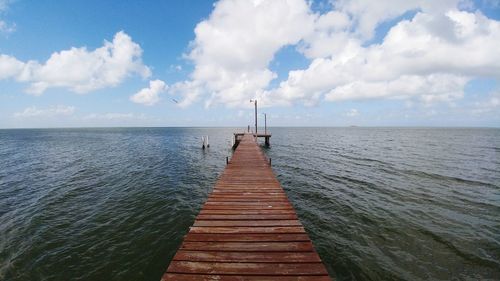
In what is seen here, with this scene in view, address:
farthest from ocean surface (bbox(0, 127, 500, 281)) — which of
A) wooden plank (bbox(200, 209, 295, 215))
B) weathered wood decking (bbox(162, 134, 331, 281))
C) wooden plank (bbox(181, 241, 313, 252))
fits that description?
wooden plank (bbox(181, 241, 313, 252))

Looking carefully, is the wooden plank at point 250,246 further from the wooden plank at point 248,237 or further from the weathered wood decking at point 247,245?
the wooden plank at point 248,237

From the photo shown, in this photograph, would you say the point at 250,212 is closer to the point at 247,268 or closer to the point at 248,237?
the point at 248,237

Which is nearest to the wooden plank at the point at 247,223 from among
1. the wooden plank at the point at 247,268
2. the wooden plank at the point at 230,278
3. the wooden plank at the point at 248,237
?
the wooden plank at the point at 248,237

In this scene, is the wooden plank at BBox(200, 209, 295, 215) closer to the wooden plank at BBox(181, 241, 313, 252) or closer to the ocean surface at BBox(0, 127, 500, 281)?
the wooden plank at BBox(181, 241, 313, 252)

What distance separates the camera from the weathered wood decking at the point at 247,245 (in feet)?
13.5

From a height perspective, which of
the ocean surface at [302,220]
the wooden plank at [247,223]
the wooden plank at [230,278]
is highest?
the wooden plank at [247,223]

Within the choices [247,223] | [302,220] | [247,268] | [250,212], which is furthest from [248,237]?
[302,220]

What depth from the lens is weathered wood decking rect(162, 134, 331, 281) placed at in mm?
4102

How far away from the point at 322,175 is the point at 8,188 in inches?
883

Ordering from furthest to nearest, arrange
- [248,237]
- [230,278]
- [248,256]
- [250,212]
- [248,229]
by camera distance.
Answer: [250,212] < [248,229] < [248,237] < [248,256] < [230,278]

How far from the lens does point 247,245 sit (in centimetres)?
509

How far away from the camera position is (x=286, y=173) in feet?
63.6

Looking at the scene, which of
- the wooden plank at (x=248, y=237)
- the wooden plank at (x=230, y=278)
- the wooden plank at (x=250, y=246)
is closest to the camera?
the wooden plank at (x=230, y=278)

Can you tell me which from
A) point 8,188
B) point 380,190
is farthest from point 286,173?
point 8,188
